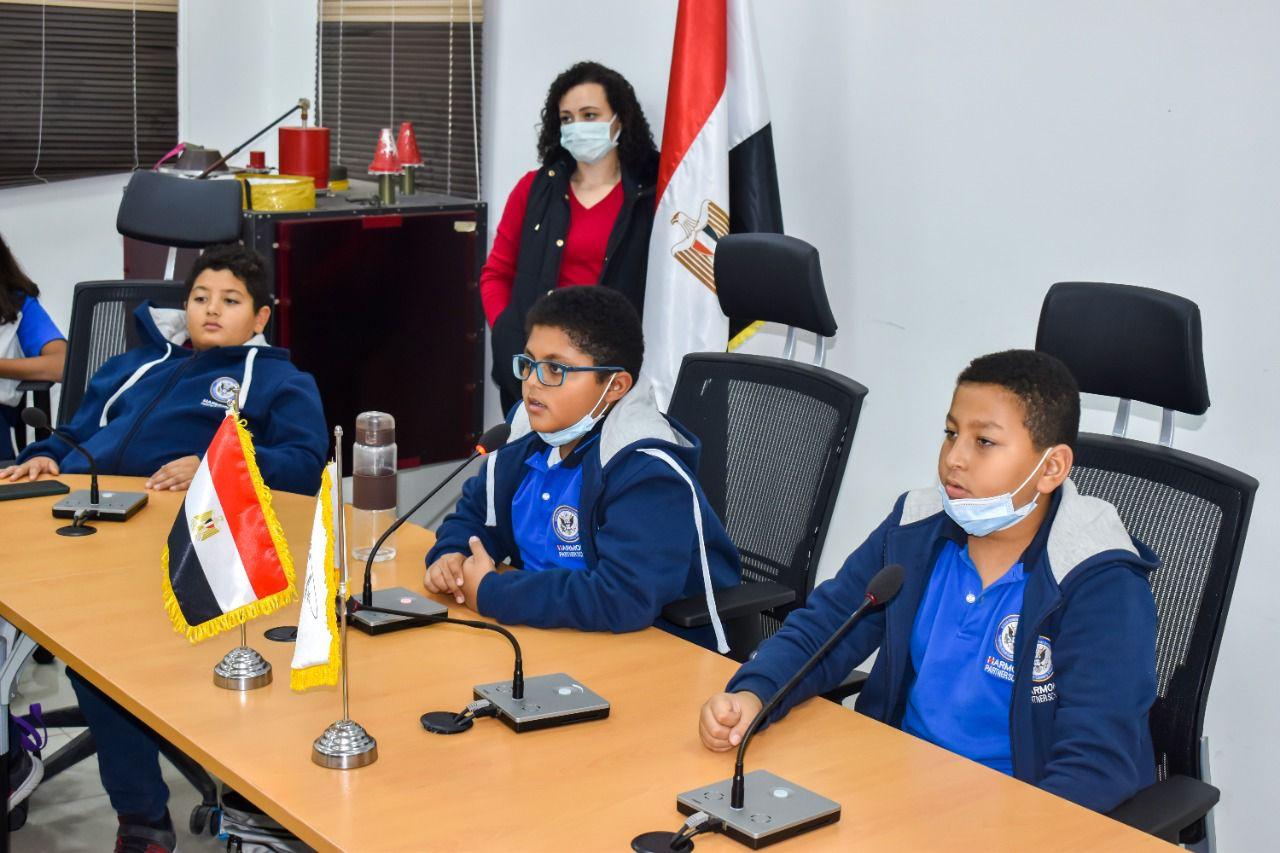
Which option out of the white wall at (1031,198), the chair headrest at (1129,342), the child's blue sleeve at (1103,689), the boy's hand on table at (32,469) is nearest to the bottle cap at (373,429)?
the boy's hand on table at (32,469)

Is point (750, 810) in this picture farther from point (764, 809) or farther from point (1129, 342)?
point (1129, 342)

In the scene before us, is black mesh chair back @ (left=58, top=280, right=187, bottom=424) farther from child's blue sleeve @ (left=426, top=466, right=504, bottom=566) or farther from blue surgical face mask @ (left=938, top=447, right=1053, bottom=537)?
blue surgical face mask @ (left=938, top=447, right=1053, bottom=537)

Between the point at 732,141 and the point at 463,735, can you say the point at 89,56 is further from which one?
the point at 463,735

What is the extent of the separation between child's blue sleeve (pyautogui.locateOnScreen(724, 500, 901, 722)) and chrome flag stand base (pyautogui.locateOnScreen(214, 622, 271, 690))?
0.60 m

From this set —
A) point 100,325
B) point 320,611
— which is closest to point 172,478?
point 100,325

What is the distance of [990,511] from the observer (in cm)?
194

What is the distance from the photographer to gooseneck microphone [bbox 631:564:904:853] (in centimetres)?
150

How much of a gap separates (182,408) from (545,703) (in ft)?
5.24

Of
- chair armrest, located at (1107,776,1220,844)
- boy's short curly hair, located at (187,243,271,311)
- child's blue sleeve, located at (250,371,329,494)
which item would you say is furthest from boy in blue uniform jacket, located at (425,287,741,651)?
boy's short curly hair, located at (187,243,271,311)

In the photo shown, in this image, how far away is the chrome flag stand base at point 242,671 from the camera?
1.88 meters

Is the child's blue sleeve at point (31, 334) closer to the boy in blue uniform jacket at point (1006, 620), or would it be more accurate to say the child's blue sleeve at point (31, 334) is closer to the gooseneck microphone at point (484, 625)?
the gooseneck microphone at point (484, 625)

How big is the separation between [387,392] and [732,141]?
4.77 feet

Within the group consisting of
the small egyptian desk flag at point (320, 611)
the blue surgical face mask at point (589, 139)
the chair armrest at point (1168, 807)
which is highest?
the blue surgical face mask at point (589, 139)

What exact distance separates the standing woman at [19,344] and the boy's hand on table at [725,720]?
2.38 m
